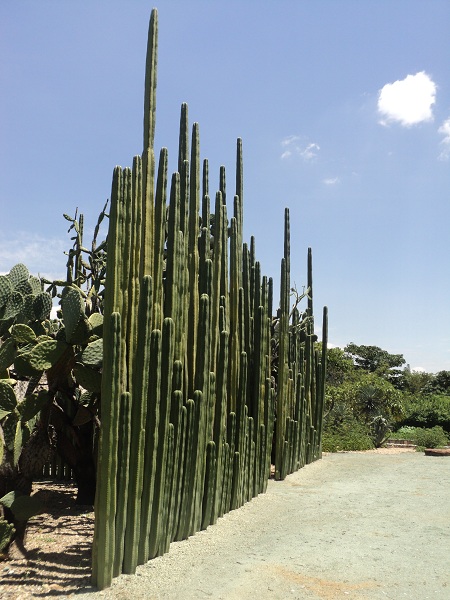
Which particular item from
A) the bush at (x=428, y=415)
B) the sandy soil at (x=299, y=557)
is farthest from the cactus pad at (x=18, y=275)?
the bush at (x=428, y=415)

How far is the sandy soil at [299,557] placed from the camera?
3938mm

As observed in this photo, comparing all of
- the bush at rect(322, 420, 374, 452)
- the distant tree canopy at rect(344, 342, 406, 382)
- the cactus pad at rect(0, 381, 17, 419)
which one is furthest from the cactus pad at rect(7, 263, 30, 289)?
the distant tree canopy at rect(344, 342, 406, 382)

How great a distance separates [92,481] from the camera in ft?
20.3

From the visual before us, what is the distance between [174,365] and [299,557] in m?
1.91

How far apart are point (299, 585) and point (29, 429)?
2527 mm

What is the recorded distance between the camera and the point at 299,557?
4.73 m

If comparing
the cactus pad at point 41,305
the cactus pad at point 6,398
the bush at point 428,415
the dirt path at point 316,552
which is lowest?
the dirt path at point 316,552

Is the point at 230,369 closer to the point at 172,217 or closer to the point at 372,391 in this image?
the point at 172,217

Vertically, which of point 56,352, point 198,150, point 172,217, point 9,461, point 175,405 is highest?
point 198,150

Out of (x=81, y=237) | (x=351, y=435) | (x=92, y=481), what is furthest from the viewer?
(x=351, y=435)

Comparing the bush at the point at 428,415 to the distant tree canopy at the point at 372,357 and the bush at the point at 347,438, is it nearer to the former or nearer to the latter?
the bush at the point at 347,438

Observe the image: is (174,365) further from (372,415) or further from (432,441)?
(372,415)

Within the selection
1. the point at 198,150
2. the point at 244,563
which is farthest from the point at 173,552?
the point at 198,150

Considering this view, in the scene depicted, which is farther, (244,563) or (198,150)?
(198,150)
